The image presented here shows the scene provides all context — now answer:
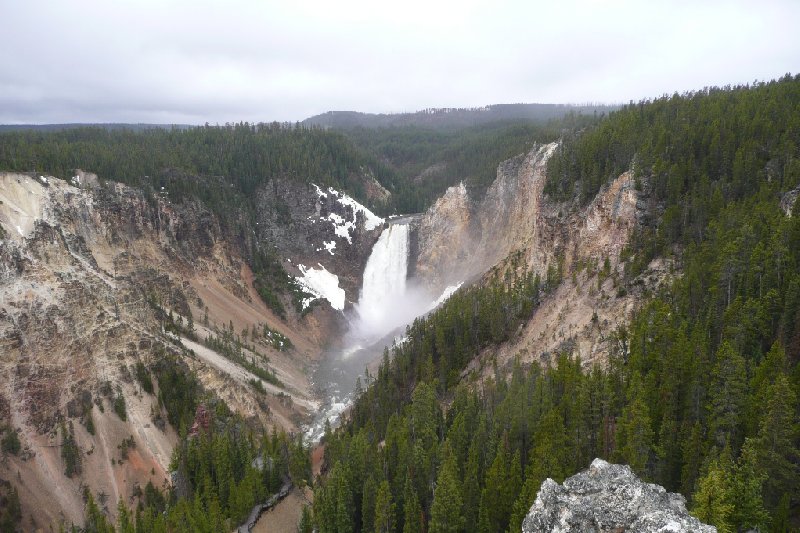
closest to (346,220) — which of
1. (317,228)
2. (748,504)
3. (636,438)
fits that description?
(317,228)

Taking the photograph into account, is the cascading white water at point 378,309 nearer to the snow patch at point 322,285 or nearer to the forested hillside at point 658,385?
the snow patch at point 322,285

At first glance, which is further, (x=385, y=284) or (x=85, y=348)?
(x=385, y=284)

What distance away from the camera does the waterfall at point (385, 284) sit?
10994 centimetres

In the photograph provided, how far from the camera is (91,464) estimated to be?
60.1 metres

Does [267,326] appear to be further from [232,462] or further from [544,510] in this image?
[544,510]

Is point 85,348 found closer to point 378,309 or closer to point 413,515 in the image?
point 413,515

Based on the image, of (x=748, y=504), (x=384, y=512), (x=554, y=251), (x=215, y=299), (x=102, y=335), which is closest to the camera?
(x=748, y=504)

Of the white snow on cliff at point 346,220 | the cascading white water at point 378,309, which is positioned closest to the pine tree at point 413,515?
the cascading white water at point 378,309

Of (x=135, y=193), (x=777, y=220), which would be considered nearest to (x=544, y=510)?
(x=777, y=220)

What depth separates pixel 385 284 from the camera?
116m

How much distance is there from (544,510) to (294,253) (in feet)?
326

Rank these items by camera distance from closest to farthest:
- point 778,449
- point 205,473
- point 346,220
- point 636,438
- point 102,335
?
1. point 778,449
2. point 636,438
3. point 205,473
4. point 102,335
5. point 346,220

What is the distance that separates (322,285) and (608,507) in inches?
3779

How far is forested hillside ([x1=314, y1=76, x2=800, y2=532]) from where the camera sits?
28.9 metres
